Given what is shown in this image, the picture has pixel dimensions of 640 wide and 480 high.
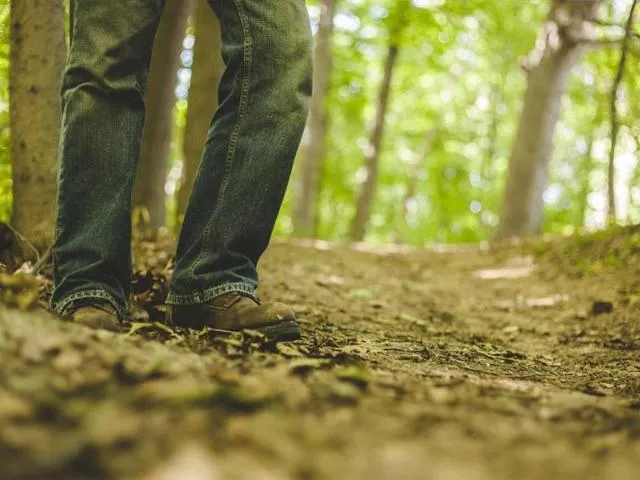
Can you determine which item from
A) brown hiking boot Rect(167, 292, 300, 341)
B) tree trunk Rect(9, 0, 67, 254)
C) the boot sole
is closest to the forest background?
tree trunk Rect(9, 0, 67, 254)

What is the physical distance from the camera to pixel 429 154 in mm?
20391

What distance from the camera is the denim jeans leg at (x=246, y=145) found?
2107 millimetres

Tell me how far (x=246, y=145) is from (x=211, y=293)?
0.49 metres

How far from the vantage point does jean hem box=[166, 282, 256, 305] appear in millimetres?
2107

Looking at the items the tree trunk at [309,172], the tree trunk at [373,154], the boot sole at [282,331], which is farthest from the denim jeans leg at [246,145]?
the tree trunk at [373,154]

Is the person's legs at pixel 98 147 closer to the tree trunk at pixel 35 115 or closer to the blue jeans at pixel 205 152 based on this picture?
the blue jeans at pixel 205 152

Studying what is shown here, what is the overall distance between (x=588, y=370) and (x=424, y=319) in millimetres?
1301

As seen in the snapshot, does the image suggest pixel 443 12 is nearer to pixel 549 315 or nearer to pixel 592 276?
pixel 592 276

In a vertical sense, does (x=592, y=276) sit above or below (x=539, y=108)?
below

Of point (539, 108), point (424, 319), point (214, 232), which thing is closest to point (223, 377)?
point (214, 232)

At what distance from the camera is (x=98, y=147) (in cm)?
206

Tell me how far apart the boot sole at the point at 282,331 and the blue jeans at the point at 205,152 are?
171 mm

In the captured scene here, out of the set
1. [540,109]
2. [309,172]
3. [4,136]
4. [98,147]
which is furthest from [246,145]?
[309,172]

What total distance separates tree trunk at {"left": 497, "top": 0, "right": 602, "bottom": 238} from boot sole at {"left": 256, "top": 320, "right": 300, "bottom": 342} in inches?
306
